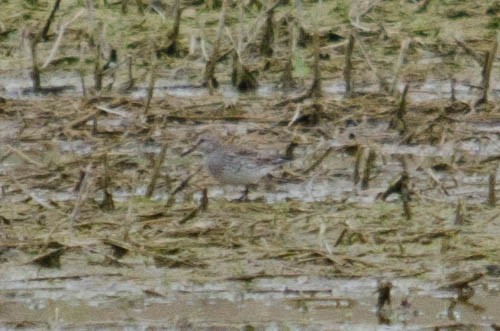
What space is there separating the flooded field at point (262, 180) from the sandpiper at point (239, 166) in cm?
10

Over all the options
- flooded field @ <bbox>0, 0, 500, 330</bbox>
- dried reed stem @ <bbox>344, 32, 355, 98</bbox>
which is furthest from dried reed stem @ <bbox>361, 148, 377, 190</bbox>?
dried reed stem @ <bbox>344, 32, 355, 98</bbox>

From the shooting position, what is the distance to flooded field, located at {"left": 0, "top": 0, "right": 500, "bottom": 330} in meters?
7.48

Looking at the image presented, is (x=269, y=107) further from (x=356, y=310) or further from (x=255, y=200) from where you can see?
(x=356, y=310)

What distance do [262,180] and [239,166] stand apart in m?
0.32

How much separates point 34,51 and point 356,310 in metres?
5.37

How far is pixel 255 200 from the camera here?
30.9 feet

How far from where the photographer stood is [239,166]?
962cm

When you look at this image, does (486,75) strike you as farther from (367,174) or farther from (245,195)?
(245,195)

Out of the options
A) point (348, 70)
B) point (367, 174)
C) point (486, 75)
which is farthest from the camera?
point (348, 70)

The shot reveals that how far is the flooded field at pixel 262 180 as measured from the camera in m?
7.48

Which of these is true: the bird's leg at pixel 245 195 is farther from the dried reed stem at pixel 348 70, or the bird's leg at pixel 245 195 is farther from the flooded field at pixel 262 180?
the dried reed stem at pixel 348 70

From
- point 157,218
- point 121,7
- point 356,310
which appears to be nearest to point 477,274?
point 356,310

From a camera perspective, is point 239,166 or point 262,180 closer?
point 239,166

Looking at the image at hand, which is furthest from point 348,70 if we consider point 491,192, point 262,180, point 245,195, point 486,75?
point 491,192
